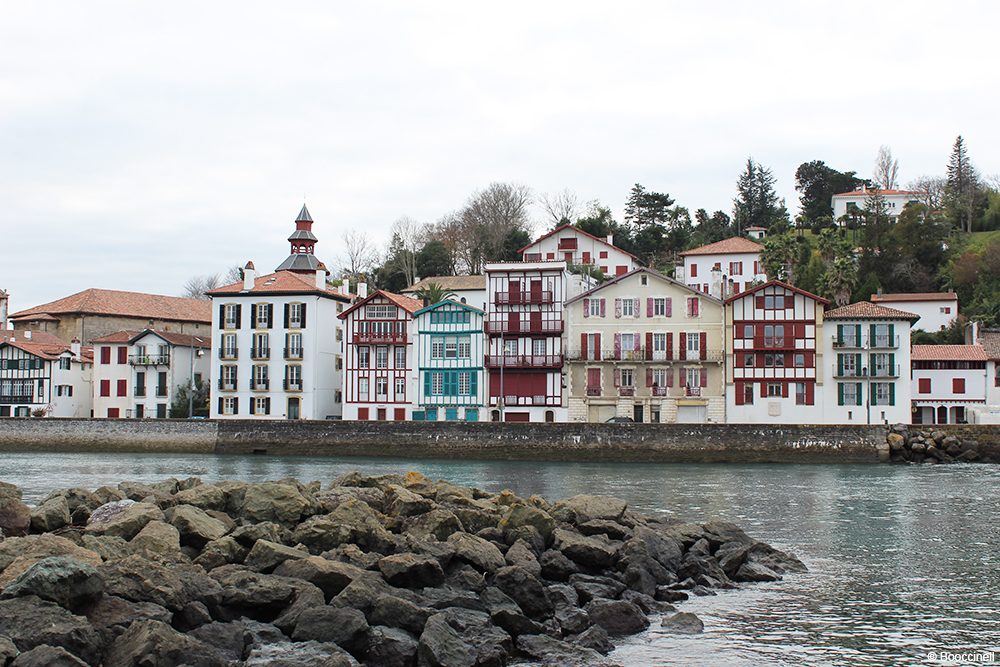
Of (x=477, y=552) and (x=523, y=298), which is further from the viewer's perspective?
(x=523, y=298)

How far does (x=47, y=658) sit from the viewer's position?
1071cm

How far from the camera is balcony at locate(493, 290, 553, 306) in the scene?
6606 centimetres

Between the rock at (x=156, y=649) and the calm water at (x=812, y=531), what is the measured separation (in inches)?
219

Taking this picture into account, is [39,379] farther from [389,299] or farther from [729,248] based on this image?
[729,248]

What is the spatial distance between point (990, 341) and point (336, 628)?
210ft

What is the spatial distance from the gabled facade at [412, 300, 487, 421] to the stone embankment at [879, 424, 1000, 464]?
79.9 ft

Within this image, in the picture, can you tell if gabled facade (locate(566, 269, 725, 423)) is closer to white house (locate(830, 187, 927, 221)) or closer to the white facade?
the white facade

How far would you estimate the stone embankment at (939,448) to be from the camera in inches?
2029

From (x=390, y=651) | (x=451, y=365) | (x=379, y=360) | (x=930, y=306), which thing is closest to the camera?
(x=390, y=651)

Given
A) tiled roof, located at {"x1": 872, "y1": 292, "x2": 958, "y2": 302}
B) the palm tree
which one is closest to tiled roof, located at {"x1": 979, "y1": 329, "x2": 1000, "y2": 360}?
tiled roof, located at {"x1": 872, "y1": 292, "x2": 958, "y2": 302}

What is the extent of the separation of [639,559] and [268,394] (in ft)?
178

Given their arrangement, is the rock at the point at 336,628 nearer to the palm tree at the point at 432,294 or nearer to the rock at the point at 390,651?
the rock at the point at 390,651

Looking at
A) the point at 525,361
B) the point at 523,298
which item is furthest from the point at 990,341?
the point at 523,298

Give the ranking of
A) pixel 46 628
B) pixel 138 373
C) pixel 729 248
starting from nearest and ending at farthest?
pixel 46 628
pixel 138 373
pixel 729 248
